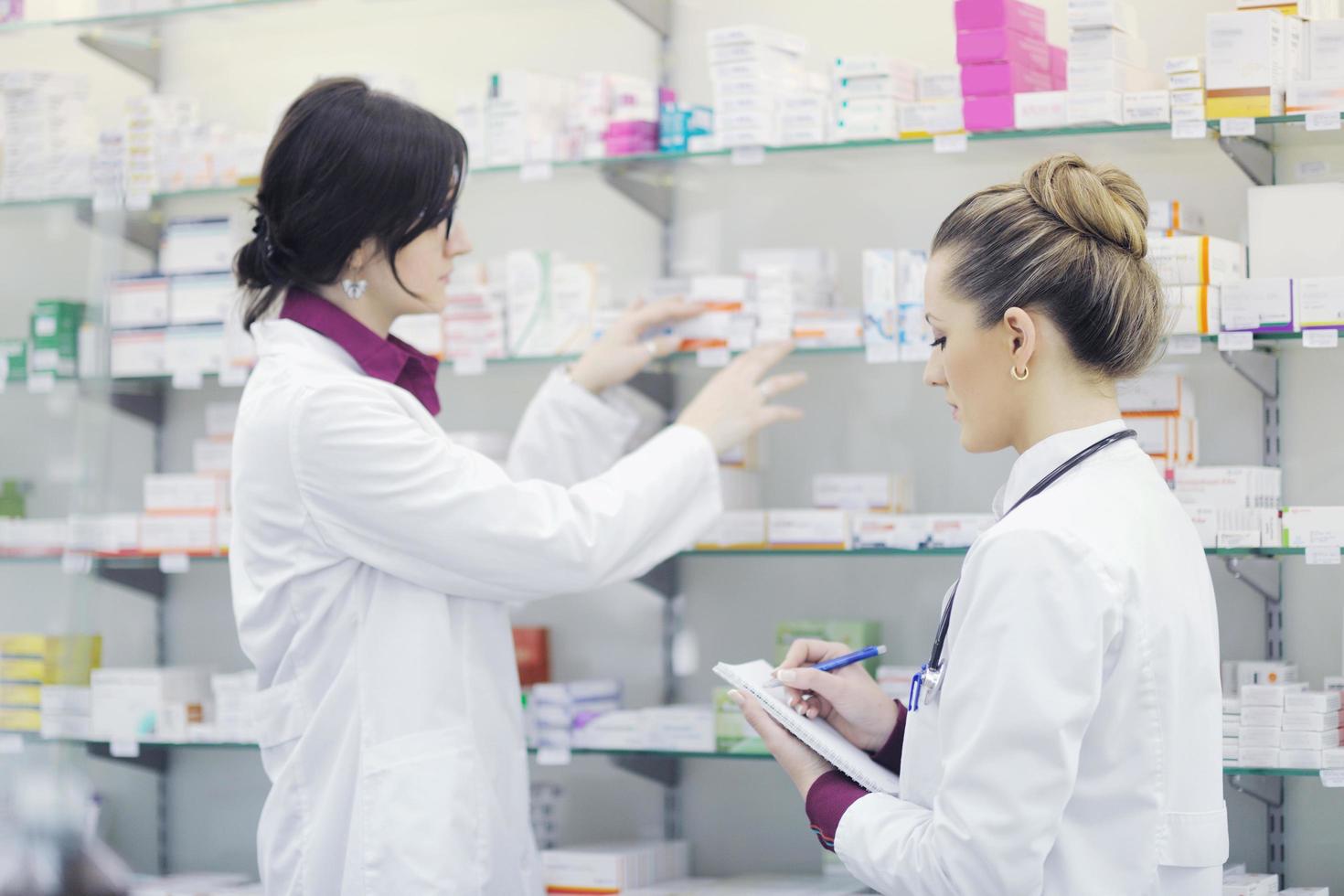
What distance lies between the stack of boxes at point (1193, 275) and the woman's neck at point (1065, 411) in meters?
1.15

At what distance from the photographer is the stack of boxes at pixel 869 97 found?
303cm

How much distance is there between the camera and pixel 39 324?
3775 millimetres

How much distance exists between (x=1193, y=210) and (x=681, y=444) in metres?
1.16

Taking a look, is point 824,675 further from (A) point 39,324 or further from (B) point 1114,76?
(A) point 39,324

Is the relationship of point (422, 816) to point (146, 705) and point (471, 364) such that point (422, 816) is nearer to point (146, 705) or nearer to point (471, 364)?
point (471, 364)

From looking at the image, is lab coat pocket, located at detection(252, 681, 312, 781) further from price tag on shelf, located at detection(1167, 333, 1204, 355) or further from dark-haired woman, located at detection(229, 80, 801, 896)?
price tag on shelf, located at detection(1167, 333, 1204, 355)

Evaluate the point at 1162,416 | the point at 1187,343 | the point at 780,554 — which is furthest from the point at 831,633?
the point at 1187,343

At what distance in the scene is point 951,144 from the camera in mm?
2965

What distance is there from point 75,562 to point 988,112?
8.15ft

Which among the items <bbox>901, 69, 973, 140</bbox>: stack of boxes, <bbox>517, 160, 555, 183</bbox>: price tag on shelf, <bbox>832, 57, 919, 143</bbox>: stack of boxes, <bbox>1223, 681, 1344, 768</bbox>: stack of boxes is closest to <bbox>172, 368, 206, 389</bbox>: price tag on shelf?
<bbox>517, 160, 555, 183</bbox>: price tag on shelf

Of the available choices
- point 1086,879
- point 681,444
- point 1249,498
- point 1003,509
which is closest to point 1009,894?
point 1086,879

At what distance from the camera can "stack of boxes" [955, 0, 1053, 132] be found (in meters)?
2.83

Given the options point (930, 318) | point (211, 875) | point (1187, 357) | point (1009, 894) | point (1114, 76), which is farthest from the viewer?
point (211, 875)

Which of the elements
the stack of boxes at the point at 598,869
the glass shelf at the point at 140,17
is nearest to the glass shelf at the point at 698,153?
the glass shelf at the point at 140,17
